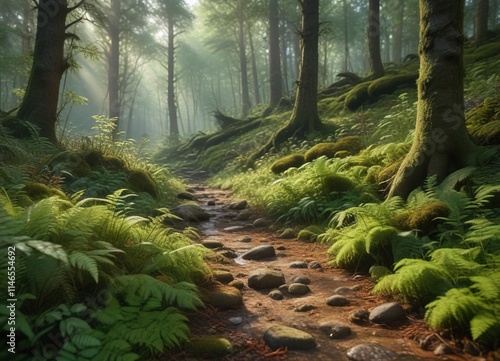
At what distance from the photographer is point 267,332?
283 cm

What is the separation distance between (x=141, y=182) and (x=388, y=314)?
21.1ft

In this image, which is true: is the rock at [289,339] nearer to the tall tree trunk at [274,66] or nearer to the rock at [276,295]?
the rock at [276,295]

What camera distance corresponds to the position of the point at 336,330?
2.86 m

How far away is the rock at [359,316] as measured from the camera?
3053 millimetres

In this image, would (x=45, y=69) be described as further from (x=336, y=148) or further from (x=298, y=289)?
(x=298, y=289)

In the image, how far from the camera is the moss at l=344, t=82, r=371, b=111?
42.7 ft

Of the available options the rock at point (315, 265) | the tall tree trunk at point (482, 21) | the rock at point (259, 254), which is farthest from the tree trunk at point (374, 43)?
the rock at point (315, 265)

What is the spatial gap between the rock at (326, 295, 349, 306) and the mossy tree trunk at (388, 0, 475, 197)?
2352 mm

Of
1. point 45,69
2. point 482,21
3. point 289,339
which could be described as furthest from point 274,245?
point 482,21

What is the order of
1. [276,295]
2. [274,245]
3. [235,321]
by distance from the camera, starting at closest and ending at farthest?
[235,321] → [276,295] → [274,245]

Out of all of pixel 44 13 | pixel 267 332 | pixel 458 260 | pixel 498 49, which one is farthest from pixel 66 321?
pixel 498 49

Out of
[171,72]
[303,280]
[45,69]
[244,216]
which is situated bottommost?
[303,280]

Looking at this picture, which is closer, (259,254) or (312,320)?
(312,320)

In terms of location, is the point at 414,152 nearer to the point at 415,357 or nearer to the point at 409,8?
the point at 415,357
